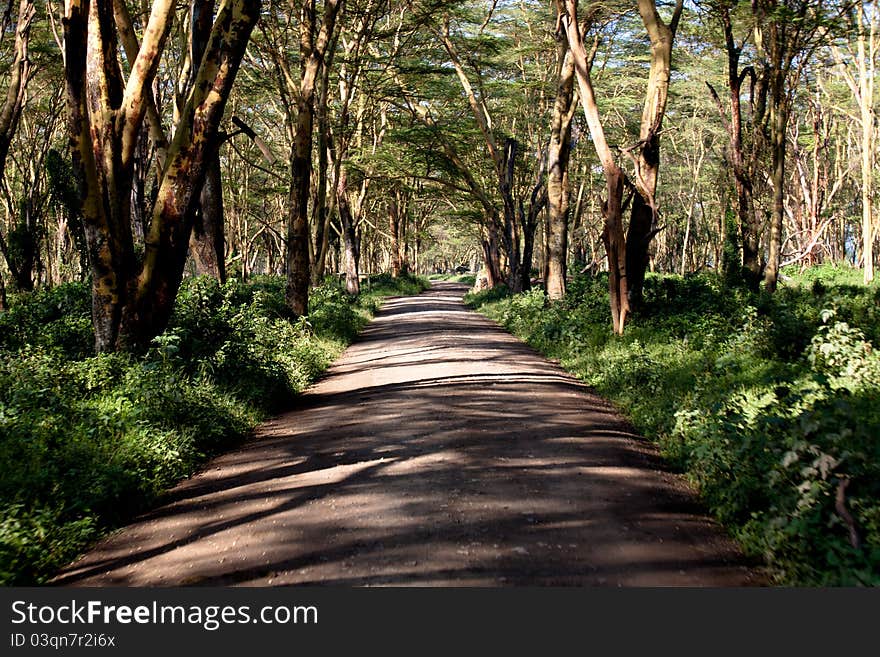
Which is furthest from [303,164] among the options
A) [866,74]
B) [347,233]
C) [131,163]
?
[866,74]

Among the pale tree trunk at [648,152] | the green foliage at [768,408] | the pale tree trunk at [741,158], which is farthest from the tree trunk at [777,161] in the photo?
the pale tree trunk at [648,152]

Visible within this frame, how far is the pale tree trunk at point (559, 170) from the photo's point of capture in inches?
771

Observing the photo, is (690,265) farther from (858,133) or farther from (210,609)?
(210,609)

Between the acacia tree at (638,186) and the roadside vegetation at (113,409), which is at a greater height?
the acacia tree at (638,186)

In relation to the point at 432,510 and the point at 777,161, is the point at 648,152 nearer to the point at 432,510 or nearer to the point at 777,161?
the point at 777,161

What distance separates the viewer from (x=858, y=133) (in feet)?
119

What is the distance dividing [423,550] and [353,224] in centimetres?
2661

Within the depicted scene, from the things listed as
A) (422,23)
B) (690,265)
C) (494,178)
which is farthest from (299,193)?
(690,265)

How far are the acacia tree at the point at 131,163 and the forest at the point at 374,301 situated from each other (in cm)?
2

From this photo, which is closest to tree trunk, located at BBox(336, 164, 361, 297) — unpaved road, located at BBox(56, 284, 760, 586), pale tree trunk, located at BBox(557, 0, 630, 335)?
pale tree trunk, located at BBox(557, 0, 630, 335)

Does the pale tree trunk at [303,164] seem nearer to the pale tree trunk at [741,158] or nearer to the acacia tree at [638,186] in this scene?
the acacia tree at [638,186]

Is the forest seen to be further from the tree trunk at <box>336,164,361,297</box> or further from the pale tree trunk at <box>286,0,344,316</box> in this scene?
the tree trunk at <box>336,164,361,297</box>

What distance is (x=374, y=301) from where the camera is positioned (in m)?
30.5

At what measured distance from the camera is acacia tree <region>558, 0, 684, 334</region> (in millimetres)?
13141
